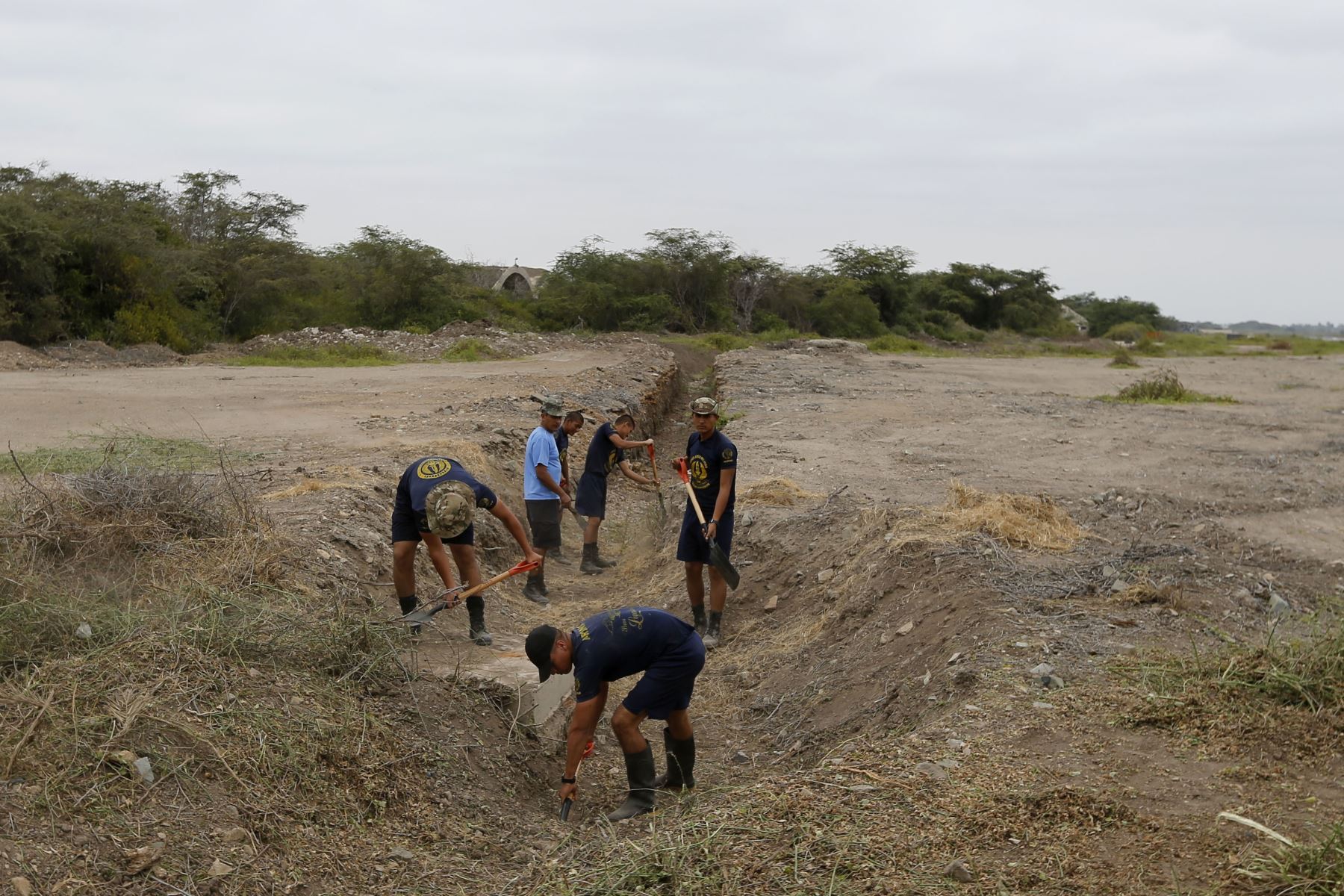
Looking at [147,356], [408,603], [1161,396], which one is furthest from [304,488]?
[1161,396]

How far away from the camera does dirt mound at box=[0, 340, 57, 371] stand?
853 inches

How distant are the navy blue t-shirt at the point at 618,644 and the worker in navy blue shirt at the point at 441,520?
164 cm

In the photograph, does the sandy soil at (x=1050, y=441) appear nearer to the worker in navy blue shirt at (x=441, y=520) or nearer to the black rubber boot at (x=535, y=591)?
the black rubber boot at (x=535, y=591)

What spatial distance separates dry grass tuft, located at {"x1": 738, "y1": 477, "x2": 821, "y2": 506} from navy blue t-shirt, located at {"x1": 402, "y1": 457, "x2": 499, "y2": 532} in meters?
4.00

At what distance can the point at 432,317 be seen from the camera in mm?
38500

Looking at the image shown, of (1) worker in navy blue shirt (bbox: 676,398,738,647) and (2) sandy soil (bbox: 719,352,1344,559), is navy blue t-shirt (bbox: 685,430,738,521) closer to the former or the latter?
(1) worker in navy blue shirt (bbox: 676,398,738,647)

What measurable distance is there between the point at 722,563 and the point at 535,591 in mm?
2077

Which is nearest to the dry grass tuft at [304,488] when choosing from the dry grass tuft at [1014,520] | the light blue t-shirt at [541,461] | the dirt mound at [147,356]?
the light blue t-shirt at [541,461]

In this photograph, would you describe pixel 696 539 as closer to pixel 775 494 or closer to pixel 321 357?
pixel 775 494

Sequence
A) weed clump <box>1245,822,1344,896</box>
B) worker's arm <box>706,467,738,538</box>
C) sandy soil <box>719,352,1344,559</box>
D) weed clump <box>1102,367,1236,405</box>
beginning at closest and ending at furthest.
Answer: weed clump <box>1245,822,1344,896</box> → worker's arm <box>706,467,738,538</box> → sandy soil <box>719,352,1344,559</box> → weed clump <box>1102,367,1236,405</box>

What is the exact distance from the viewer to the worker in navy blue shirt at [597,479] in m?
10.4

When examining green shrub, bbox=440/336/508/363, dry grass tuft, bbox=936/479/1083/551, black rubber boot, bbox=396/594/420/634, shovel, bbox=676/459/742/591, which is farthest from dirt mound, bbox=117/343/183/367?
dry grass tuft, bbox=936/479/1083/551

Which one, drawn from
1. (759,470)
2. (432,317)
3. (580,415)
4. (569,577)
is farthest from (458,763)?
(432,317)

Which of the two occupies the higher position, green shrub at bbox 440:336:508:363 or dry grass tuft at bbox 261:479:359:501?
green shrub at bbox 440:336:508:363
